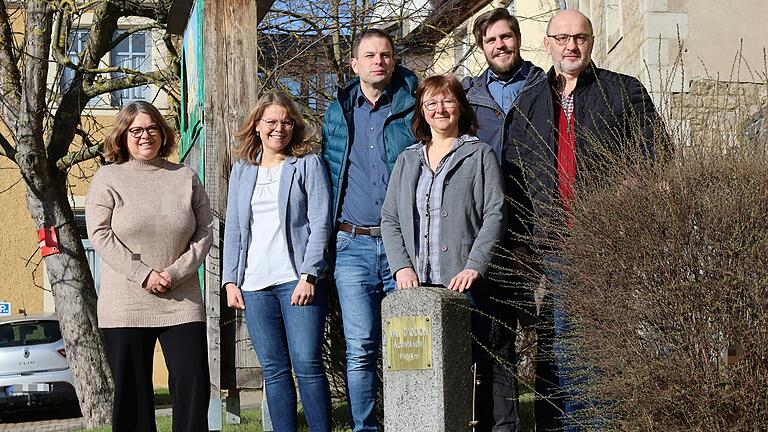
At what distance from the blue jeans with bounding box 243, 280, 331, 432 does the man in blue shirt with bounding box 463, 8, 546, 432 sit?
0.81 m

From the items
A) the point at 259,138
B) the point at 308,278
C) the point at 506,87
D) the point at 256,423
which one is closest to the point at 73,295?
the point at 256,423

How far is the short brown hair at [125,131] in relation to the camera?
604cm

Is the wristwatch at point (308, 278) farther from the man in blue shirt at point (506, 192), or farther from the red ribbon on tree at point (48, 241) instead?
the red ribbon on tree at point (48, 241)

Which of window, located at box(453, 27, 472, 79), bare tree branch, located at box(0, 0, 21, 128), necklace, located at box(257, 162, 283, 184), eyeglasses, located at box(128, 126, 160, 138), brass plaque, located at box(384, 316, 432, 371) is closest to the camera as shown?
brass plaque, located at box(384, 316, 432, 371)

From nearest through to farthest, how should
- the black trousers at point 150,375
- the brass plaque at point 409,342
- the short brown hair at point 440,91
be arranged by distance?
the brass plaque at point 409,342 < the black trousers at point 150,375 < the short brown hair at point 440,91

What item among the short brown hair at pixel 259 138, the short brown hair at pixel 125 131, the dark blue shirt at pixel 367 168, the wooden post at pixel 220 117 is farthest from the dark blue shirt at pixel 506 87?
the short brown hair at pixel 125 131

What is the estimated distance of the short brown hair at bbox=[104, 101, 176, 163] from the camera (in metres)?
6.04

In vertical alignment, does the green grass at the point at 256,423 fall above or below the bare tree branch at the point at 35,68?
below

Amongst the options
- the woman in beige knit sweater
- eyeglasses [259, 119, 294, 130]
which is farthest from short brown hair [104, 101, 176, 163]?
eyeglasses [259, 119, 294, 130]

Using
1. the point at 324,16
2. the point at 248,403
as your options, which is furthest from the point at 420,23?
the point at 248,403

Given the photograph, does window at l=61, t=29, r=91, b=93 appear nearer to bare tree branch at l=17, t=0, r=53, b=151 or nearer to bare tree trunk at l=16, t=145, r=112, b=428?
bare tree branch at l=17, t=0, r=53, b=151

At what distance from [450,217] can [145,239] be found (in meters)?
1.51

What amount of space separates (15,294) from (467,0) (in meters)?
10.3

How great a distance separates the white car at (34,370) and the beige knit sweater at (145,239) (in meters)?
11.4
